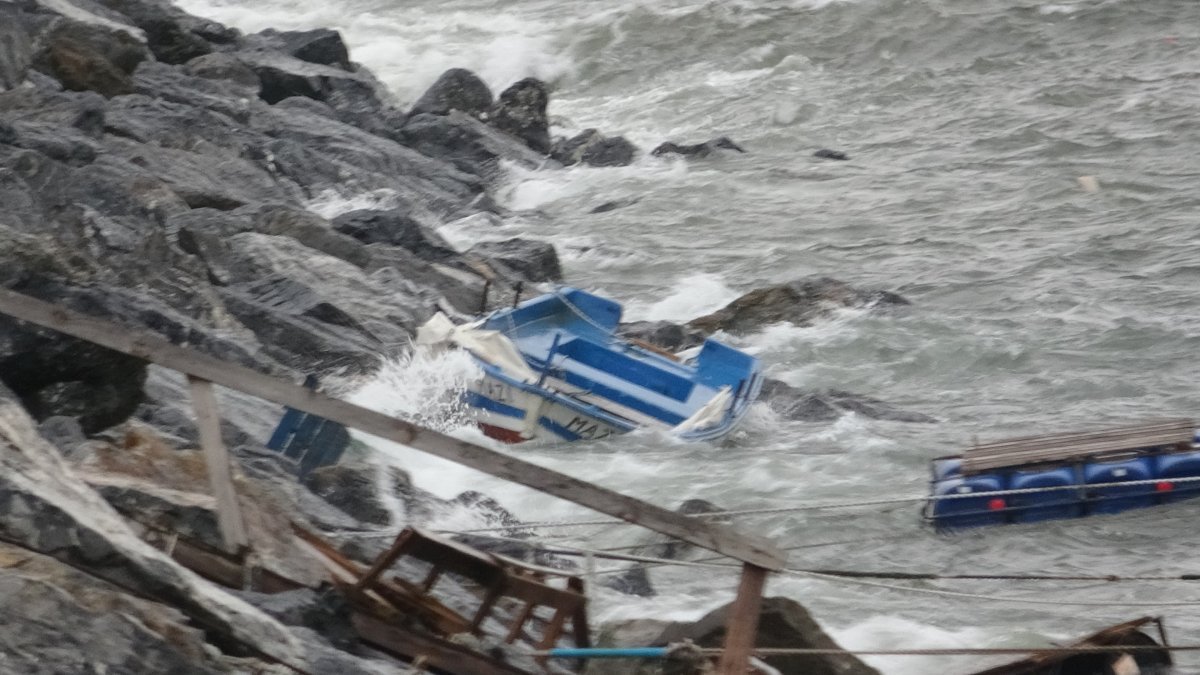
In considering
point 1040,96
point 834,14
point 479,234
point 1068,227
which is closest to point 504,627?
point 479,234

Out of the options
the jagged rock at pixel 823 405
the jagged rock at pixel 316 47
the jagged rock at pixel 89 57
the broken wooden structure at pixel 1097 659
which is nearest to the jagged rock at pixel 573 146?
the jagged rock at pixel 316 47

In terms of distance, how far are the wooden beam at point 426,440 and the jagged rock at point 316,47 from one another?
2309cm

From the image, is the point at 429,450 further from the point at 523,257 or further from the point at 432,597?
the point at 523,257

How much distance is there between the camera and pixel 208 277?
45.1 ft

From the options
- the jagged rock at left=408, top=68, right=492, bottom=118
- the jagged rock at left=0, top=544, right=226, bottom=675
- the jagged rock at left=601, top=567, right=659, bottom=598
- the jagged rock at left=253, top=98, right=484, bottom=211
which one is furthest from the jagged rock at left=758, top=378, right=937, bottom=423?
the jagged rock at left=408, top=68, right=492, bottom=118

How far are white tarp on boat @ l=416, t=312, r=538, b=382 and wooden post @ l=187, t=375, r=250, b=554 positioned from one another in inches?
351

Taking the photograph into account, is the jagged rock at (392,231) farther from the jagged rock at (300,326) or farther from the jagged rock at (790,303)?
the jagged rock at (300,326)

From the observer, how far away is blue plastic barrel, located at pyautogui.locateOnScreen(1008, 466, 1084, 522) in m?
12.3

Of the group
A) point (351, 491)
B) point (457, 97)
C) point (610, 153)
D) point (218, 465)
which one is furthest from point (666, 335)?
point (218, 465)

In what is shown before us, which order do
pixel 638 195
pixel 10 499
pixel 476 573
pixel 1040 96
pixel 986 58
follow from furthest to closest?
pixel 986 58, pixel 1040 96, pixel 638 195, pixel 476 573, pixel 10 499

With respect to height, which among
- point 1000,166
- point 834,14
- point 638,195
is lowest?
point 638,195

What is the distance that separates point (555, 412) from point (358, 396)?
2165 millimetres

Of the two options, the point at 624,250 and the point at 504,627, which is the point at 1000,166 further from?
the point at 504,627

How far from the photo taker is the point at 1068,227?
72.4ft
